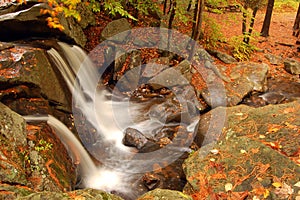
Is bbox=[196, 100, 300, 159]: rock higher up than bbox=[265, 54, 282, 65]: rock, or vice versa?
bbox=[196, 100, 300, 159]: rock

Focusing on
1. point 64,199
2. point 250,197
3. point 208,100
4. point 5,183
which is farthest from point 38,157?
point 208,100

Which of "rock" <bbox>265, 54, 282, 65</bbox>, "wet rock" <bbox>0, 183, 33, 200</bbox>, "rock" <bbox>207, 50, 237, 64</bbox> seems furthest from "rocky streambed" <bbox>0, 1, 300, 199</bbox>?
"rock" <bbox>265, 54, 282, 65</bbox>

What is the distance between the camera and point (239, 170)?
3660 mm

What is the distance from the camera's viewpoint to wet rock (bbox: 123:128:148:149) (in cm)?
638

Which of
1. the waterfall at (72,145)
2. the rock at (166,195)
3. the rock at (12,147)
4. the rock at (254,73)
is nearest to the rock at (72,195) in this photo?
the rock at (166,195)

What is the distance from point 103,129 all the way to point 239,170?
4353 millimetres

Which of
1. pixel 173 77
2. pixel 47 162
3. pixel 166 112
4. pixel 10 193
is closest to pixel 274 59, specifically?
pixel 173 77

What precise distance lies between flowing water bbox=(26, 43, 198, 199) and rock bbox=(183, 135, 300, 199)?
5.77 feet

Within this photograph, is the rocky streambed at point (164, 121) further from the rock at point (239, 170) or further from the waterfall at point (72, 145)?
the waterfall at point (72, 145)

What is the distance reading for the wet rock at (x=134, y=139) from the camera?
638cm

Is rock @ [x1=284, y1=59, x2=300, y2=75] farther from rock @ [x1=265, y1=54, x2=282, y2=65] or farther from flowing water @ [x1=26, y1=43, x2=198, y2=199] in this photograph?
flowing water @ [x1=26, y1=43, x2=198, y2=199]

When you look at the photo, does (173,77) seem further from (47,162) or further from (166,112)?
(47,162)

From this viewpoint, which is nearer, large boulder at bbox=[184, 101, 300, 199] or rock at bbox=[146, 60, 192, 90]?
large boulder at bbox=[184, 101, 300, 199]

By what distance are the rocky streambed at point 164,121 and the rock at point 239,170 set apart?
14 millimetres
